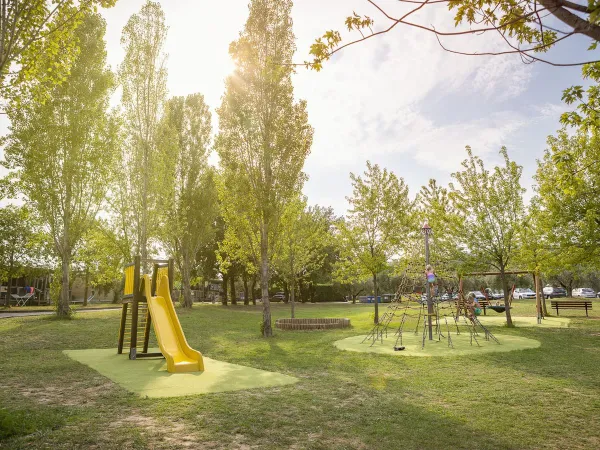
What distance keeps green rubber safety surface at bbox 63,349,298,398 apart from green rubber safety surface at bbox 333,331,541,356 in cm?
459

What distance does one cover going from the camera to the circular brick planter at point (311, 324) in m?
19.6

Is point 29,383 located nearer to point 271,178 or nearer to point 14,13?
point 14,13

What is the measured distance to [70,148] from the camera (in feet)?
70.3

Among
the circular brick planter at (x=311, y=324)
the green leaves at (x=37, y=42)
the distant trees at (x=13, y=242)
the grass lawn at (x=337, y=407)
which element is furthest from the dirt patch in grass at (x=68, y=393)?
the distant trees at (x=13, y=242)

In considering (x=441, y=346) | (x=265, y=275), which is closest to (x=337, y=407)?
(x=441, y=346)

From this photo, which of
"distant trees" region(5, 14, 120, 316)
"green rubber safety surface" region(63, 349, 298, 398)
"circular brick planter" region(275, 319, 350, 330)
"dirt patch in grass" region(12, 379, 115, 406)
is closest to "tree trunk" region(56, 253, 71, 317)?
"distant trees" region(5, 14, 120, 316)

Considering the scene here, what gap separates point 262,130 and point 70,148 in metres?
11.2

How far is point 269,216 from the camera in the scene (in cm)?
1706

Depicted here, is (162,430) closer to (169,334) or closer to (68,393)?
(68,393)

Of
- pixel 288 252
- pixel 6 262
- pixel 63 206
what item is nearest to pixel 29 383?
pixel 63 206

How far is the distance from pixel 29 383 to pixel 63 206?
53.0 ft

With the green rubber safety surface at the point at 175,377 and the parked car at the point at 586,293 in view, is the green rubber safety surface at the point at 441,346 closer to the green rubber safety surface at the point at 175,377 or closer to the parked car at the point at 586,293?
the green rubber safety surface at the point at 175,377

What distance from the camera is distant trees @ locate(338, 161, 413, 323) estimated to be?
22734 mm

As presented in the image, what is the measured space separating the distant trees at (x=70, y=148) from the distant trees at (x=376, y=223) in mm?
13928
